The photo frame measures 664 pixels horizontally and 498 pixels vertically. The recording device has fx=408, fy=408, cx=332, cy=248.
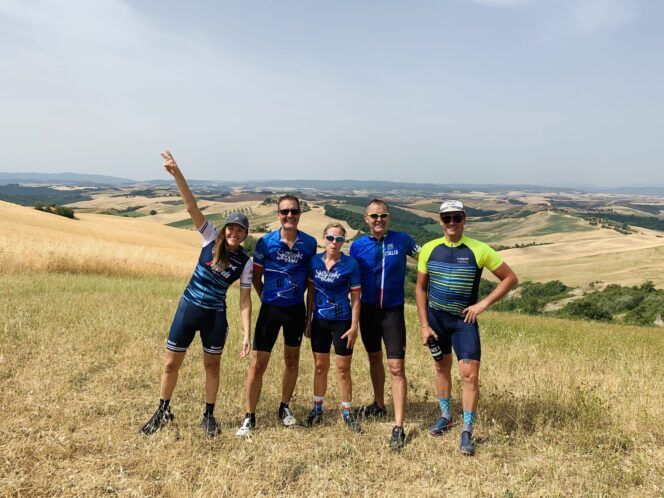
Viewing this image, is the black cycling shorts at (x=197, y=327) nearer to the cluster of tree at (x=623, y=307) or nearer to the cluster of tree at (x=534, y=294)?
the cluster of tree at (x=623, y=307)

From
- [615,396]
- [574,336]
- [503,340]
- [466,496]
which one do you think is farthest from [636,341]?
[466,496]

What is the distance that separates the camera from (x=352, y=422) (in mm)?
5488

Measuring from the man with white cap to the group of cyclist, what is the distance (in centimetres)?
1

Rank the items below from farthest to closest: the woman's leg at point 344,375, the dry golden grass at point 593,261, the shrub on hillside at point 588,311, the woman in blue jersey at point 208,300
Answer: the dry golden grass at point 593,261 → the shrub on hillside at point 588,311 → the woman's leg at point 344,375 → the woman in blue jersey at point 208,300

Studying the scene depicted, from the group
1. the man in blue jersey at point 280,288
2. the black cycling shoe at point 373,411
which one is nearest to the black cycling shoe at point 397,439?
the black cycling shoe at point 373,411

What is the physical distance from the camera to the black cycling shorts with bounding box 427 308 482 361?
16.8 ft

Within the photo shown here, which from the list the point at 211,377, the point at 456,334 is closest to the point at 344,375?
the point at 456,334

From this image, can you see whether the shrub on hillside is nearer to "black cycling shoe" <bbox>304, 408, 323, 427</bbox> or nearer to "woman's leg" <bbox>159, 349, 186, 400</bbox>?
"black cycling shoe" <bbox>304, 408, 323, 427</bbox>

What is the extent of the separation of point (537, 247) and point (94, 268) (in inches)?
4704

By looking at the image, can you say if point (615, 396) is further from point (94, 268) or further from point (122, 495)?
point (94, 268)

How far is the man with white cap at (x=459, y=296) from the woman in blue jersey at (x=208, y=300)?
2450mm

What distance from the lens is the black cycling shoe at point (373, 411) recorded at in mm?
5980

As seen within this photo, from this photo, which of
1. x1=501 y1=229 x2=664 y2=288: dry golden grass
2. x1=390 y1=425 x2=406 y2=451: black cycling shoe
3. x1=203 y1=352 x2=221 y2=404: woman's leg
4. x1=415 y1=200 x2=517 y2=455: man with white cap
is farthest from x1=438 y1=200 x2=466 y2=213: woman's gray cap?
x1=501 y1=229 x2=664 y2=288: dry golden grass

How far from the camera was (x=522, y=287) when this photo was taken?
7238 centimetres
